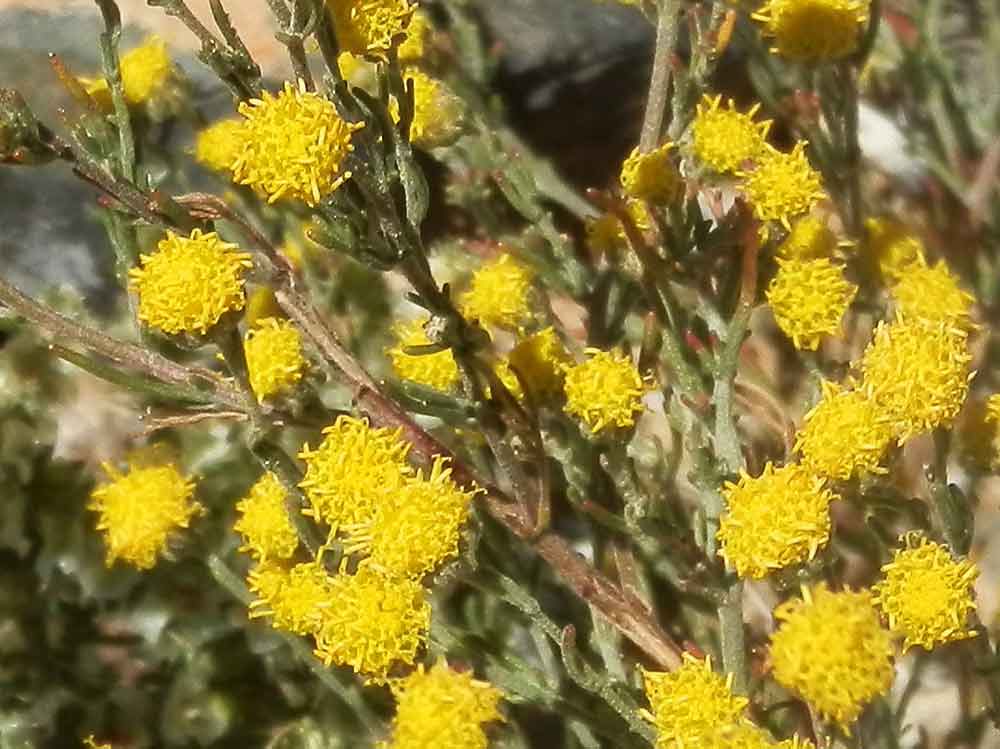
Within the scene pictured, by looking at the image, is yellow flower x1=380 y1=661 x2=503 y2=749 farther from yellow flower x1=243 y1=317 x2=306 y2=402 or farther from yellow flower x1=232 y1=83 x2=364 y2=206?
yellow flower x1=232 y1=83 x2=364 y2=206

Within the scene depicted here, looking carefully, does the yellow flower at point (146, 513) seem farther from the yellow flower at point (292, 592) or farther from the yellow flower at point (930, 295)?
the yellow flower at point (930, 295)

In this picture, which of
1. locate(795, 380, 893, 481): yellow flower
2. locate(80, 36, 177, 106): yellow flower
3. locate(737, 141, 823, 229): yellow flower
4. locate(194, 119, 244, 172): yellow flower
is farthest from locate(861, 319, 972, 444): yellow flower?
locate(80, 36, 177, 106): yellow flower

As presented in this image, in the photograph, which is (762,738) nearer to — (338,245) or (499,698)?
(499,698)

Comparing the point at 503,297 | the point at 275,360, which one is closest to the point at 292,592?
the point at 275,360

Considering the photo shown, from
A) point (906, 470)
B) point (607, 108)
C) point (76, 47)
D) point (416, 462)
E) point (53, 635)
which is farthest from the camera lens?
point (607, 108)

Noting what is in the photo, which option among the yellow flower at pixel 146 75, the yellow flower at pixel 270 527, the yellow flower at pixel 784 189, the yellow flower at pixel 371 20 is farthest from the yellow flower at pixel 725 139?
the yellow flower at pixel 146 75

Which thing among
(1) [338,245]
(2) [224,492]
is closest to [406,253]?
(1) [338,245]

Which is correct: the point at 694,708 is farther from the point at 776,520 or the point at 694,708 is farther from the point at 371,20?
the point at 371,20
